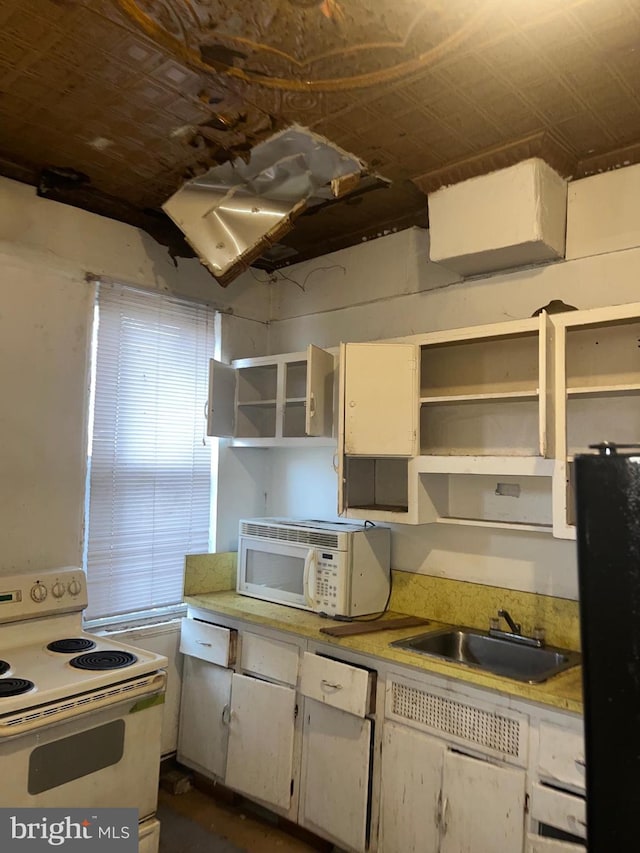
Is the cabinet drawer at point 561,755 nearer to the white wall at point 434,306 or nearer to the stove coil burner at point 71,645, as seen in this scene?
the white wall at point 434,306

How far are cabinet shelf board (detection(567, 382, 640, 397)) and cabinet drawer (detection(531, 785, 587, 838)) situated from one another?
123cm

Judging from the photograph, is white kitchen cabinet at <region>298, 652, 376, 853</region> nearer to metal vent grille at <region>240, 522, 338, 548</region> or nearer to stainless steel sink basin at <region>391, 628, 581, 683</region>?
stainless steel sink basin at <region>391, 628, 581, 683</region>

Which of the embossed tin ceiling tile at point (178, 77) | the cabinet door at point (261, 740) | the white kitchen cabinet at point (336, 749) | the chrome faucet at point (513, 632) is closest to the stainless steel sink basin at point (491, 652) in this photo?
the chrome faucet at point (513, 632)

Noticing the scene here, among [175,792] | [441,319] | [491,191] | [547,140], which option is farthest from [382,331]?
[175,792]

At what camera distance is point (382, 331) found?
9.99 ft

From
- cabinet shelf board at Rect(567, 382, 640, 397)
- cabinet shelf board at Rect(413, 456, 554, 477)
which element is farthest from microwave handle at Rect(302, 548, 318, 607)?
cabinet shelf board at Rect(567, 382, 640, 397)

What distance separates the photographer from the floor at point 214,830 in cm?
242

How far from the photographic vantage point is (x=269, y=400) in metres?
3.27

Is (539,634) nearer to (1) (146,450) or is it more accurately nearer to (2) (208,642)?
(2) (208,642)

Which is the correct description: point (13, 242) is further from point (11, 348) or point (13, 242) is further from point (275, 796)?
point (275, 796)

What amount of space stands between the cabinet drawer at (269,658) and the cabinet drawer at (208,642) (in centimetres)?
6

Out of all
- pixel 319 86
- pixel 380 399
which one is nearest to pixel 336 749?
pixel 380 399

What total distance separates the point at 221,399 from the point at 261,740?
159 cm

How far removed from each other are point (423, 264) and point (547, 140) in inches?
32.8
